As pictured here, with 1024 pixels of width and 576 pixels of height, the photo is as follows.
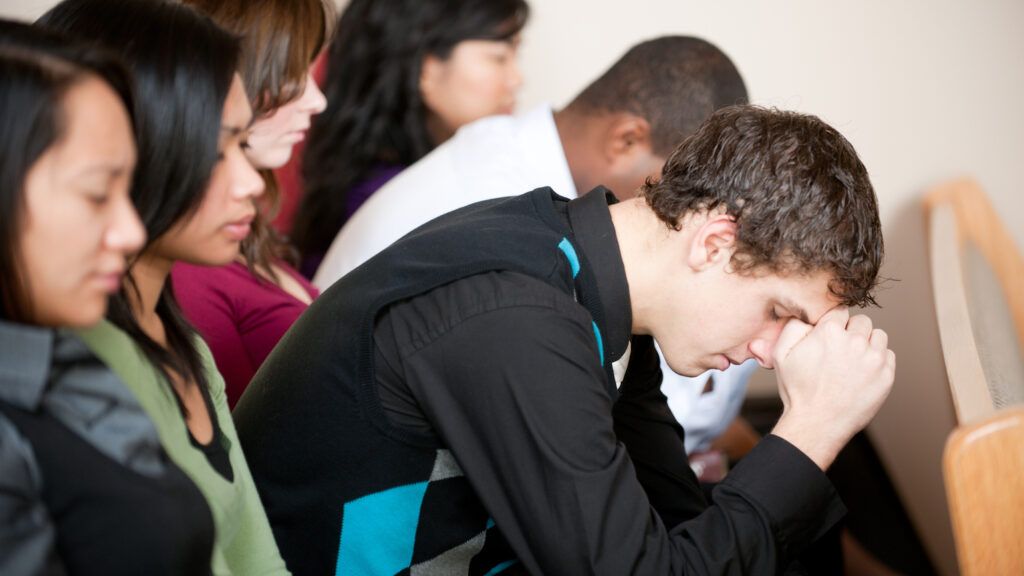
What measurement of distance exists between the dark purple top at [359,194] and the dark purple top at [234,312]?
607mm

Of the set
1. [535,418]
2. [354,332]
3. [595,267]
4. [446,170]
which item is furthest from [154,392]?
[446,170]

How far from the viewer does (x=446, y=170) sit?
1.81m

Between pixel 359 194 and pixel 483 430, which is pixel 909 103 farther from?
pixel 483 430

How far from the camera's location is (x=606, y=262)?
116 centimetres

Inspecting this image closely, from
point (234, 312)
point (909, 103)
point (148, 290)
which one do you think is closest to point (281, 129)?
point (234, 312)

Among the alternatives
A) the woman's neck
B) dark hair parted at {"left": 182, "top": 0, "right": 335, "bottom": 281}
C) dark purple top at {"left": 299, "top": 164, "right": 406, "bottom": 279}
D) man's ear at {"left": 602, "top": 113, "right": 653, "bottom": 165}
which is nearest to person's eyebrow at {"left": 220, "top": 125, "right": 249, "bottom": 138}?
the woman's neck

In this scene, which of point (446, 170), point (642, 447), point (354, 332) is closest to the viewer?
point (354, 332)

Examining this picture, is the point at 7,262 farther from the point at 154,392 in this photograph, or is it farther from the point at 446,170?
the point at 446,170

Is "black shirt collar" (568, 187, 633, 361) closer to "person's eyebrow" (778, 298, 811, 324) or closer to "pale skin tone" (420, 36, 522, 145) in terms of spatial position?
"person's eyebrow" (778, 298, 811, 324)

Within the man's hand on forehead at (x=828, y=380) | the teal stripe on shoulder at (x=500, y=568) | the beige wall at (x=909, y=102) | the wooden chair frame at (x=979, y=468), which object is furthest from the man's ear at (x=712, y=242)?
the beige wall at (x=909, y=102)

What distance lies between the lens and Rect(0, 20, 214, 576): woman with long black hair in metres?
0.73

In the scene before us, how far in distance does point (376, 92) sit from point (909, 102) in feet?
3.50

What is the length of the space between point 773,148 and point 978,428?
384mm

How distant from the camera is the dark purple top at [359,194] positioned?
2225 millimetres
